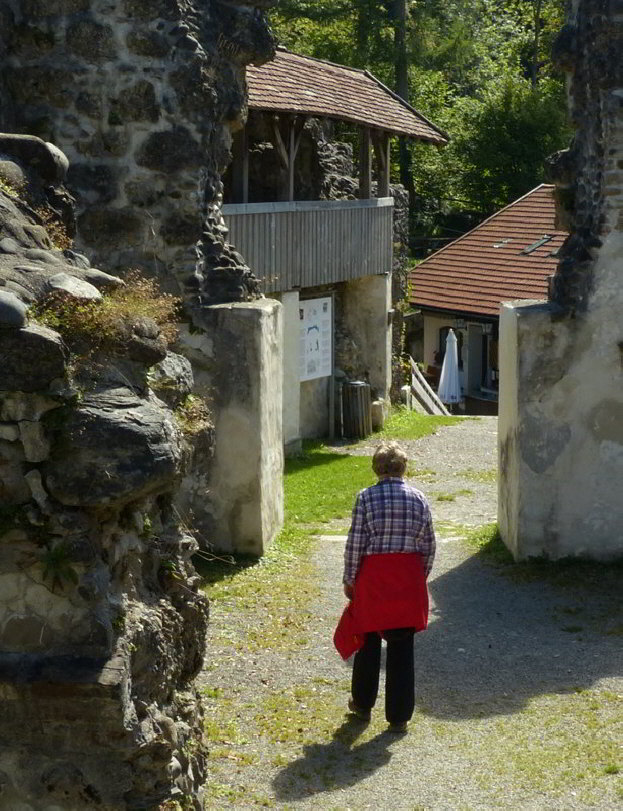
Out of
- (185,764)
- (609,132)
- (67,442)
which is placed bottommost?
(185,764)

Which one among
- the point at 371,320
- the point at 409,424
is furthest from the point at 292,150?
the point at 409,424

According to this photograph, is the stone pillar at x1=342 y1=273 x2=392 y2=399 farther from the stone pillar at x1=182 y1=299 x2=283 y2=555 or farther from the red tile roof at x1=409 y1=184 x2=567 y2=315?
the stone pillar at x1=182 y1=299 x2=283 y2=555

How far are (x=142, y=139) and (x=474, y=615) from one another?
489 centimetres

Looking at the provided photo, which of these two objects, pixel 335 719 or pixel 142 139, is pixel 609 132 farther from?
pixel 335 719

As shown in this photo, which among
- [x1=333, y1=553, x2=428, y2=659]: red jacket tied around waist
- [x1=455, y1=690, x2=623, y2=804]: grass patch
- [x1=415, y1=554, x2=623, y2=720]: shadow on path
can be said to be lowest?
[x1=415, y1=554, x2=623, y2=720]: shadow on path

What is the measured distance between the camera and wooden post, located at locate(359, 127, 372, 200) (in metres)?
20.4

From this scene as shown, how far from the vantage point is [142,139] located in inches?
435

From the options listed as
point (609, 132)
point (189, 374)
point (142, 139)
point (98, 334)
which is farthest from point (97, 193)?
point (98, 334)

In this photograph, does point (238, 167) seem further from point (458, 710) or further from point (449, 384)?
point (458, 710)

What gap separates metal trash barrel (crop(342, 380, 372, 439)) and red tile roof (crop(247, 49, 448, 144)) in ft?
13.3

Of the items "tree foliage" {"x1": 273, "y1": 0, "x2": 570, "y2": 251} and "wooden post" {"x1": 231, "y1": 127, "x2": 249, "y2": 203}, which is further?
"tree foliage" {"x1": 273, "y1": 0, "x2": 570, "y2": 251}

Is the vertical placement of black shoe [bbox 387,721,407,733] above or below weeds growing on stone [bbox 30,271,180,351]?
below

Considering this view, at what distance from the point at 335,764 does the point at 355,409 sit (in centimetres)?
1317

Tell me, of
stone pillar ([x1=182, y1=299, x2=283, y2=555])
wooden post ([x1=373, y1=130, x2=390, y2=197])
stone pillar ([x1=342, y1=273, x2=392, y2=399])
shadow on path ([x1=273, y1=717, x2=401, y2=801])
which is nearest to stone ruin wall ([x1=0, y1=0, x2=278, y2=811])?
shadow on path ([x1=273, y1=717, x2=401, y2=801])
